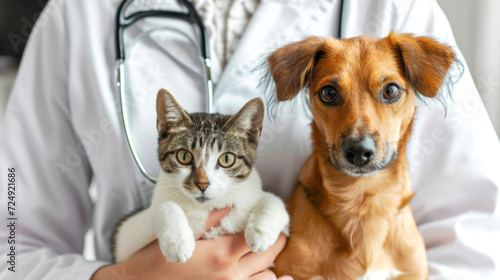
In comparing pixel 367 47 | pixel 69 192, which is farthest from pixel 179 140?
pixel 69 192

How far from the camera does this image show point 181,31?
105 cm

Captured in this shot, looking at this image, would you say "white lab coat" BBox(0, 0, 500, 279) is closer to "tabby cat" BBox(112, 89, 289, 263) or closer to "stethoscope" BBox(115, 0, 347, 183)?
"stethoscope" BBox(115, 0, 347, 183)

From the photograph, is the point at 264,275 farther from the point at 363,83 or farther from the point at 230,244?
the point at 363,83

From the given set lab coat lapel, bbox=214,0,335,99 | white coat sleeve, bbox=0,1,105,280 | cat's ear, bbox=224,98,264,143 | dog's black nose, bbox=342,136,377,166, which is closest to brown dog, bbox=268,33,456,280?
dog's black nose, bbox=342,136,377,166

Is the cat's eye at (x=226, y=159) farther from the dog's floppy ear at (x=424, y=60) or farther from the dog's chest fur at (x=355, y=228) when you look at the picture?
the dog's floppy ear at (x=424, y=60)

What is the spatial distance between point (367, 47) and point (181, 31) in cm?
53

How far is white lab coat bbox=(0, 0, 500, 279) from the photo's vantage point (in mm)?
1000

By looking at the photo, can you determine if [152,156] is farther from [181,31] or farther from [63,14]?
[63,14]

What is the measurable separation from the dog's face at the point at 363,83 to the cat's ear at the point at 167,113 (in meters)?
0.22

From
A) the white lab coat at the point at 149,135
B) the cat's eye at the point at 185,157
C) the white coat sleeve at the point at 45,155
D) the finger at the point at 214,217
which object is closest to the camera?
the cat's eye at the point at 185,157

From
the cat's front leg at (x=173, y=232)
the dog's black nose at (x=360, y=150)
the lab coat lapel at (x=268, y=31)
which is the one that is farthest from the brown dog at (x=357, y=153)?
the cat's front leg at (x=173, y=232)

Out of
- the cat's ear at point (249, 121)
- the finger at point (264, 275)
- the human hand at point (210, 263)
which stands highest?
the cat's ear at point (249, 121)

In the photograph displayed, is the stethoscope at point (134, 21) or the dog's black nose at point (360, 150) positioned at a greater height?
the stethoscope at point (134, 21)

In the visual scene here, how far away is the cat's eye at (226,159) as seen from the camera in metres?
0.79
